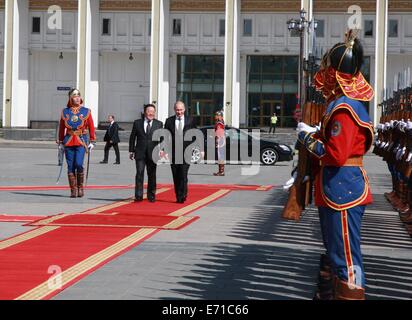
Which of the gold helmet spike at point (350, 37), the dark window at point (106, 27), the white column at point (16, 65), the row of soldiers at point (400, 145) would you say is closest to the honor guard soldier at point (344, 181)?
the gold helmet spike at point (350, 37)

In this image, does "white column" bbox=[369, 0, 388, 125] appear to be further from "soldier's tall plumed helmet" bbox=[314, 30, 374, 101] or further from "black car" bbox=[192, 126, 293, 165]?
"soldier's tall plumed helmet" bbox=[314, 30, 374, 101]

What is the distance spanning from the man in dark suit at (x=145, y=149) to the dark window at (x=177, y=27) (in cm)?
5093

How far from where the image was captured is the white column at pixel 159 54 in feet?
212

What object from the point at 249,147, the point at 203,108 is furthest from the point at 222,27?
the point at 249,147

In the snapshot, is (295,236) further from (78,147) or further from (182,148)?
(78,147)

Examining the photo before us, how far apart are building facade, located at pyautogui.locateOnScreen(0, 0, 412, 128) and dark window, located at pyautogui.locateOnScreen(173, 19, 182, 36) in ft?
0.25

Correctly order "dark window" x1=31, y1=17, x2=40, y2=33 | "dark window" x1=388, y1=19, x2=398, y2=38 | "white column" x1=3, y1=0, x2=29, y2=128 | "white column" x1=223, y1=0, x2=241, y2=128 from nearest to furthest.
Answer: "white column" x1=223, y1=0, x2=241, y2=128, "dark window" x1=388, y1=19, x2=398, y2=38, "white column" x1=3, y1=0, x2=29, y2=128, "dark window" x1=31, y1=17, x2=40, y2=33

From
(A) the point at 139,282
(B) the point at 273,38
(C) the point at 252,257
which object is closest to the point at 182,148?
(C) the point at 252,257

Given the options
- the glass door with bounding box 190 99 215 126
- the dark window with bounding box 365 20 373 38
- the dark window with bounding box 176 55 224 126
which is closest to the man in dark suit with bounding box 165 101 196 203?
the dark window with bounding box 365 20 373 38

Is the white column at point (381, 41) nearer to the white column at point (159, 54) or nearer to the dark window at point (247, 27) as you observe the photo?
the dark window at point (247, 27)

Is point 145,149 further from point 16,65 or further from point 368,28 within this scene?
point 16,65

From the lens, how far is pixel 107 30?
6731 cm

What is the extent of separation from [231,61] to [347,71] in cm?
5850

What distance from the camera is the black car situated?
112 ft
